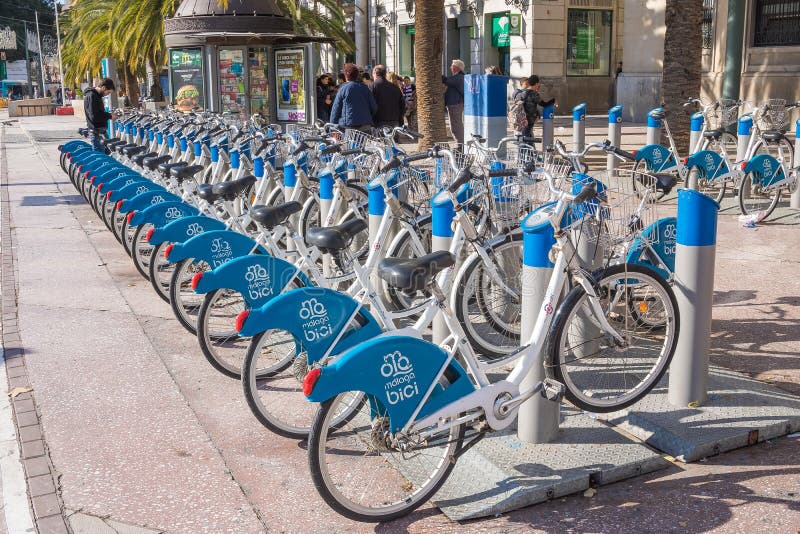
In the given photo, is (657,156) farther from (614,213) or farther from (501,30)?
(501,30)

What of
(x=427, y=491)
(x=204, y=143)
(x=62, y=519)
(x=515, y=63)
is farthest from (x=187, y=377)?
(x=515, y=63)

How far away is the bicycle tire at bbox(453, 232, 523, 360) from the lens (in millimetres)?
5055

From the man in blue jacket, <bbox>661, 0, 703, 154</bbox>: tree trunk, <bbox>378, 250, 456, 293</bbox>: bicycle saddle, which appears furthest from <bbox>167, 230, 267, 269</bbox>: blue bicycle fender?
<bbox>661, 0, 703, 154</bbox>: tree trunk

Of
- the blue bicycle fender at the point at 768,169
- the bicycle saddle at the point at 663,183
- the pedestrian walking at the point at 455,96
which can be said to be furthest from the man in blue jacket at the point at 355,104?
the bicycle saddle at the point at 663,183

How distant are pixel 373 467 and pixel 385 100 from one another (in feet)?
34.9

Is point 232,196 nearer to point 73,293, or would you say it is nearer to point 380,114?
point 73,293

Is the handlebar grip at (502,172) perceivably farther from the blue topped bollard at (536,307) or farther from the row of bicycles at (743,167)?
the row of bicycles at (743,167)

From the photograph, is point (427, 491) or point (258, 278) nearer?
point (427, 491)

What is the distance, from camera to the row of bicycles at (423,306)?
139 inches

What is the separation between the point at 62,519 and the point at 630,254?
3.48 meters

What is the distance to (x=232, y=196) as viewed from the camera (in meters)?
5.84

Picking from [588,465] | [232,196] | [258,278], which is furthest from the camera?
[232,196]

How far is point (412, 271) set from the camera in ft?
11.3

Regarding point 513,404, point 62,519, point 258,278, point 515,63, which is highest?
point 515,63
